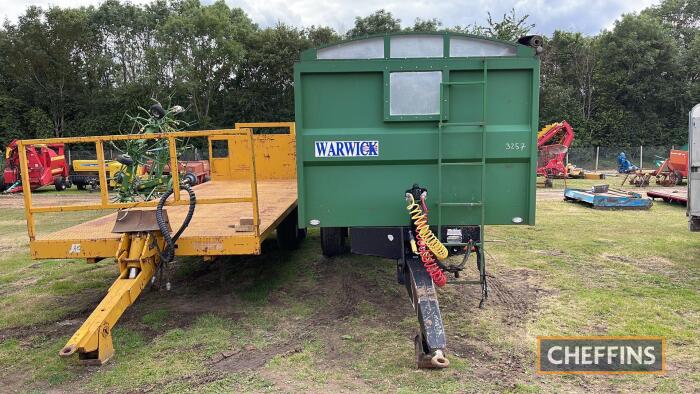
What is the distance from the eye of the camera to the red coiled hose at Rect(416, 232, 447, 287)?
159 inches

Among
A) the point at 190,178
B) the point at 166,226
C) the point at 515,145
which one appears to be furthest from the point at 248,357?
the point at 515,145

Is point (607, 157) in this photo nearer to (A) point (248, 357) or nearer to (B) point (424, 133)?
(B) point (424, 133)

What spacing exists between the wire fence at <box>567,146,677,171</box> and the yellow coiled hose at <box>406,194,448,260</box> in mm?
29137

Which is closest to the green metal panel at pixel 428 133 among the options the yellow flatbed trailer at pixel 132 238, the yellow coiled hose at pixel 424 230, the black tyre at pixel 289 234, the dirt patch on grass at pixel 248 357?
the yellow coiled hose at pixel 424 230

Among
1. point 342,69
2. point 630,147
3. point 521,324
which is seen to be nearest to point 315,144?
point 342,69

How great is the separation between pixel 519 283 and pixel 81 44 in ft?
122

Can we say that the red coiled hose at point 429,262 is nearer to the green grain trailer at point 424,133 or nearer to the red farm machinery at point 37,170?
the green grain trailer at point 424,133

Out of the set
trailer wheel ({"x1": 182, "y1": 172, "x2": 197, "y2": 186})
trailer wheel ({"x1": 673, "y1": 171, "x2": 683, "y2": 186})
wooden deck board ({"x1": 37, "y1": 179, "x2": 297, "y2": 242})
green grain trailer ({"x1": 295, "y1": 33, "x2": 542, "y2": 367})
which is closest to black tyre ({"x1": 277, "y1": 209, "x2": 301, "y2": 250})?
wooden deck board ({"x1": 37, "y1": 179, "x2": 297, "y2": 242})

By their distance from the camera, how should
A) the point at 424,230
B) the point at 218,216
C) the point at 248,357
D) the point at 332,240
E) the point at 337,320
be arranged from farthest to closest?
the point at 332,240
the point at 218,216
the point at 337,320
the point at 424,230
the point at 248,357

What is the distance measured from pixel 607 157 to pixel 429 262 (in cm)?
3153

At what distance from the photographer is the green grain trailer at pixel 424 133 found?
4.22 metres

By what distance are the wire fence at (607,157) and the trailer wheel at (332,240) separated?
27132mm

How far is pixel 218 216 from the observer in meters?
5.85

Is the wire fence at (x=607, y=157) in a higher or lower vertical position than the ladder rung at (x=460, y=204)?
lower
